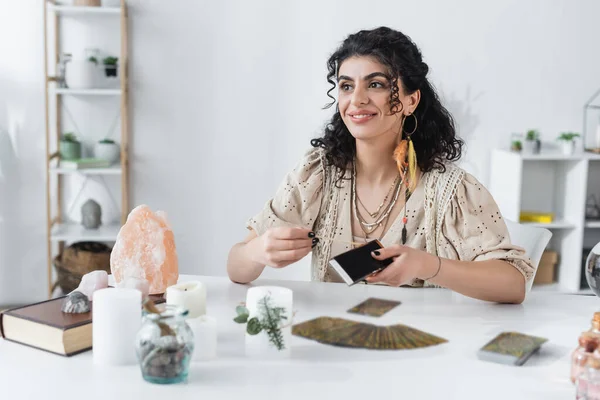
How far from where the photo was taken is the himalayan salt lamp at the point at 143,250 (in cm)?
172

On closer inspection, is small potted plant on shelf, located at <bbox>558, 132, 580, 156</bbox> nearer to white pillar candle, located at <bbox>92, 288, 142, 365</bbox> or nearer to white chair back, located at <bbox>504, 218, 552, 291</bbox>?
white chair back, located at <bbox>504, 218, 552, 291</bbox>

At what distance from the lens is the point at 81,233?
4.04 meters

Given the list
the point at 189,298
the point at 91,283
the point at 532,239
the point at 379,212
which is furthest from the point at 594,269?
the point at 91,283

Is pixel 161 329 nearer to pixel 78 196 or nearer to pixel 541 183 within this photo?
pixel 78 196

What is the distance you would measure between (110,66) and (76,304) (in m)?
2.77

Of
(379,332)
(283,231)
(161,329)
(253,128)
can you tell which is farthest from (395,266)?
(253,128)

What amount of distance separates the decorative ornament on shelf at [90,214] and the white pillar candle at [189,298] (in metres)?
2.66

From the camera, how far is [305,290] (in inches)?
75.6

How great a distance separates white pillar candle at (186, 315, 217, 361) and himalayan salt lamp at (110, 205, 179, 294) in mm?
377

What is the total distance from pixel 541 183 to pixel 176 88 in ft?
7.42

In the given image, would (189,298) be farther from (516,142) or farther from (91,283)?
(516,142)

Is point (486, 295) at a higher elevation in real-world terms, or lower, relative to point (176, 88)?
lower

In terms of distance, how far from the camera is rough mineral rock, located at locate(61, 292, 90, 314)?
59.0 inches

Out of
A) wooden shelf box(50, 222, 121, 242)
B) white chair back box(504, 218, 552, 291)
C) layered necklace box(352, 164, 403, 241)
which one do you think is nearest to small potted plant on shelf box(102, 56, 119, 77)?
wooden shelf box(50, 222, 121, 242)
